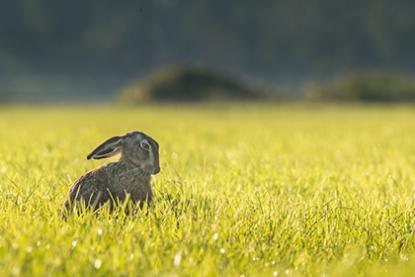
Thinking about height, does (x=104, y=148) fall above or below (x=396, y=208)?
above

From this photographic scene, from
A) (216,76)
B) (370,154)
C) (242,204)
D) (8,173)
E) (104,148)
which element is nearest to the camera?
(104,148)

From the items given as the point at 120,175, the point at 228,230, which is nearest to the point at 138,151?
the point at 120,175

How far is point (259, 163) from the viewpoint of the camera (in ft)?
31.5

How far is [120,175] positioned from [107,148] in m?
0.26

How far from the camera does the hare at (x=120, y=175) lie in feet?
17.6

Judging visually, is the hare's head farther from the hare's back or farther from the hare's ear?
the hare's back

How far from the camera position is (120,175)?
17.8 feet

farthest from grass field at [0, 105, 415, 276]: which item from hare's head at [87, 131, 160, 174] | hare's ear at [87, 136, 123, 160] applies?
hare's ear at [87, 136, 123, 160]

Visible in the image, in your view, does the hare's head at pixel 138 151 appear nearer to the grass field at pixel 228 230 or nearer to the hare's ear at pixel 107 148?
the hare's ear at pixel 107 148

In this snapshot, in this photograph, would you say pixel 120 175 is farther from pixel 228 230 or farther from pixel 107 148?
pixel 228 230

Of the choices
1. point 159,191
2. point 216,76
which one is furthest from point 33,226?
point 216,76

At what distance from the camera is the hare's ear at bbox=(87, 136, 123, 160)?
5305mm

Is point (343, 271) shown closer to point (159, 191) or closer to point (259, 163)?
point (159, 191)

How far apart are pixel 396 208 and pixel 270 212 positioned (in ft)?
4.24
